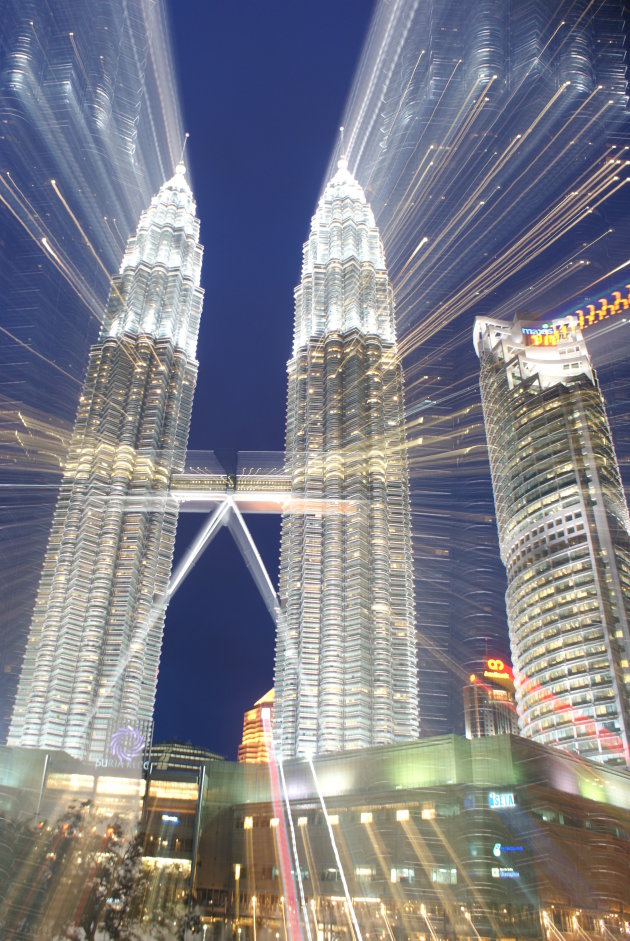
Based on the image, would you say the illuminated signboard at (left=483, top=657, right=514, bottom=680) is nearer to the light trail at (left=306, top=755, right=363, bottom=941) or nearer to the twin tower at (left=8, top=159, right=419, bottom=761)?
the twin tower at (left=8, top=159, right=419, bottom=761)

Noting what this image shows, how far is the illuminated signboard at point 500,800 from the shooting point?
69438 millimetres

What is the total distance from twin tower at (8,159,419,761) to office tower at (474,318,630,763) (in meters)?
18.8

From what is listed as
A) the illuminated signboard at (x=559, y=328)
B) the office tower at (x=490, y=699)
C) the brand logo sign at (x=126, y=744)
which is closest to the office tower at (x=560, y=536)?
the illuminated signboard at (x=559, y=328)

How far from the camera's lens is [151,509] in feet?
389

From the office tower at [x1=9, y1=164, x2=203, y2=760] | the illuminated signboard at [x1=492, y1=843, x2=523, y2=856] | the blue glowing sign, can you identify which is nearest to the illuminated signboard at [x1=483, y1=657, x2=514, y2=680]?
the office tower at [x1=9, y1=164, x2=203, y2=760]

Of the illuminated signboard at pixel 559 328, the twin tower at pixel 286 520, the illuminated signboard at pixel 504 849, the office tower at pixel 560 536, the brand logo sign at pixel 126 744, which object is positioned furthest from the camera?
the illuminated signboard at pixel 559 328

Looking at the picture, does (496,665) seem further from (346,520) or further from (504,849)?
(504,849)

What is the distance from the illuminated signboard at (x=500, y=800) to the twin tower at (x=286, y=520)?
86.8 feet

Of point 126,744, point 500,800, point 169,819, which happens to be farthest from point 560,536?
point 126,744

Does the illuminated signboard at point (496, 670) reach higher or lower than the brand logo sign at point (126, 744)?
higher

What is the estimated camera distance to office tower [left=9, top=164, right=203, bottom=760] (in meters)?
104

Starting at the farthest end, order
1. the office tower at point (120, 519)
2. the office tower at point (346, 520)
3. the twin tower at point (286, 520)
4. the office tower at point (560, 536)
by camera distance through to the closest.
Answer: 1. the office tower at point (120, 519)
2. the twin tower at point (286, 520)
3. the office tower at point (560, 536)
4. the office tower at point (346, 520)

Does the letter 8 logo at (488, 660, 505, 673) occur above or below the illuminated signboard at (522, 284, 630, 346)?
below

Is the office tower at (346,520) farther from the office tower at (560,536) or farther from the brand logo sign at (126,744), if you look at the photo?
the office tower at (560,536)
